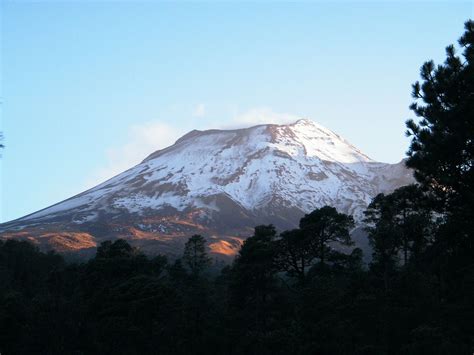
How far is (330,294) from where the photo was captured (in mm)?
22906

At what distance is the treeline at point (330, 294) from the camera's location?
49.1ft

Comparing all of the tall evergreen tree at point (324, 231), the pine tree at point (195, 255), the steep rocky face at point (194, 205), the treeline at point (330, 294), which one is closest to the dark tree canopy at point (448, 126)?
the treeline at point (330, 294)

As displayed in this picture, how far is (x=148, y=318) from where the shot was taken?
24.5 metres

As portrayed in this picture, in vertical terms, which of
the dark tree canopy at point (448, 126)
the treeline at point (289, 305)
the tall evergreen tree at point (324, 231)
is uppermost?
the dark tree canopy at point (448, 126)

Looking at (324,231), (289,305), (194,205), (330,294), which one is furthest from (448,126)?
(194,205)

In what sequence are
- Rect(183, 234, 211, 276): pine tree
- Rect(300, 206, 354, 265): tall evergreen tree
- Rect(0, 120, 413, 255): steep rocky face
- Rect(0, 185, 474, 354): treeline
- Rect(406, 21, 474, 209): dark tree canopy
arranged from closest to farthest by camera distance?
Rect(406, 21, 474, 209): dark tree canopy < Rect(0, 185, 474, 354): treeline < Rect(300, 206, 354, 265): tall evergreen tree < Rect(183, 234, 211, 276): pine tree < Rect(0, 120, 413, 255): steep rocky face

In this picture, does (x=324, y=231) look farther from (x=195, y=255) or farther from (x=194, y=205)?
(x=194, y=205)

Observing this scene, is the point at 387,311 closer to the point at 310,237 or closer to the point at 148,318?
the point at 148,318

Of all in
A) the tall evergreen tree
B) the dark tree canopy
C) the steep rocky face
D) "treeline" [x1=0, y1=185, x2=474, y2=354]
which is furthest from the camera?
the steep rocky face

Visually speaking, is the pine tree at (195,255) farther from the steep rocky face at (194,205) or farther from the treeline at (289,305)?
the steep rocky face at (194,205)

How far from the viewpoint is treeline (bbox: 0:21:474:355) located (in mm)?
14961

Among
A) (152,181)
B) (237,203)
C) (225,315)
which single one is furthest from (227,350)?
(152,181)

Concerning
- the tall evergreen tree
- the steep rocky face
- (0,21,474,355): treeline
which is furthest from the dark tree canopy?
the steep rocky face

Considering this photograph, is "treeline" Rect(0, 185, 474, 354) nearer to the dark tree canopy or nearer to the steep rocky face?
the dark tree canopy
